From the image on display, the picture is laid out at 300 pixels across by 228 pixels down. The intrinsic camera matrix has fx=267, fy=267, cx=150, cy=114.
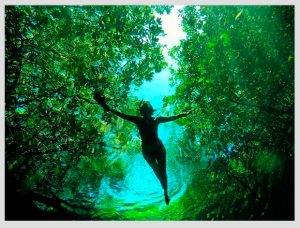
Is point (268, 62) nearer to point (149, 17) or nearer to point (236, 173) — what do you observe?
point (149, 17)

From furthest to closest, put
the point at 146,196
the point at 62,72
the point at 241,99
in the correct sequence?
1. the point at 146,196
2. the point at 62,72
3. the point at 241,99

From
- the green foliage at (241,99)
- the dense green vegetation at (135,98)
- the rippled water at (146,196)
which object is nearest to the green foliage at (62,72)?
the dense green vegetation at (135,98)

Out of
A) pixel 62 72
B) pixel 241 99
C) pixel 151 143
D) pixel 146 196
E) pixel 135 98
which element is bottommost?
pixel 146 196

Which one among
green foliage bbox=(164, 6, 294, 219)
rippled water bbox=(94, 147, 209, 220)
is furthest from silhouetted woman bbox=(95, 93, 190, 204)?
rippled water bbox=(94, 147, 209, 220)

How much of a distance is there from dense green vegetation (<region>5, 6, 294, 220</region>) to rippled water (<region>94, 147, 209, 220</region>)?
4.07ft

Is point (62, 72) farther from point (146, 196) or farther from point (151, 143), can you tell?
point (146, 196)

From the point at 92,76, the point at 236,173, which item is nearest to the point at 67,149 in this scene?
the point at 92,76

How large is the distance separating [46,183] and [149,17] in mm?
6696

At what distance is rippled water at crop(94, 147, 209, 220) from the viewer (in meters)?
11.8

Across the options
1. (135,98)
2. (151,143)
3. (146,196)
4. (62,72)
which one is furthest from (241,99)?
(146,196)

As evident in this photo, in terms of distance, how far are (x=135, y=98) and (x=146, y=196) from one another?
588 centimetres

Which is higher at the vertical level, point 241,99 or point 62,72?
point 62,72

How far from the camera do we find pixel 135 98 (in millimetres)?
10414

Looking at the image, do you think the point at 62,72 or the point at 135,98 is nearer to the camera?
the point at 62,72
